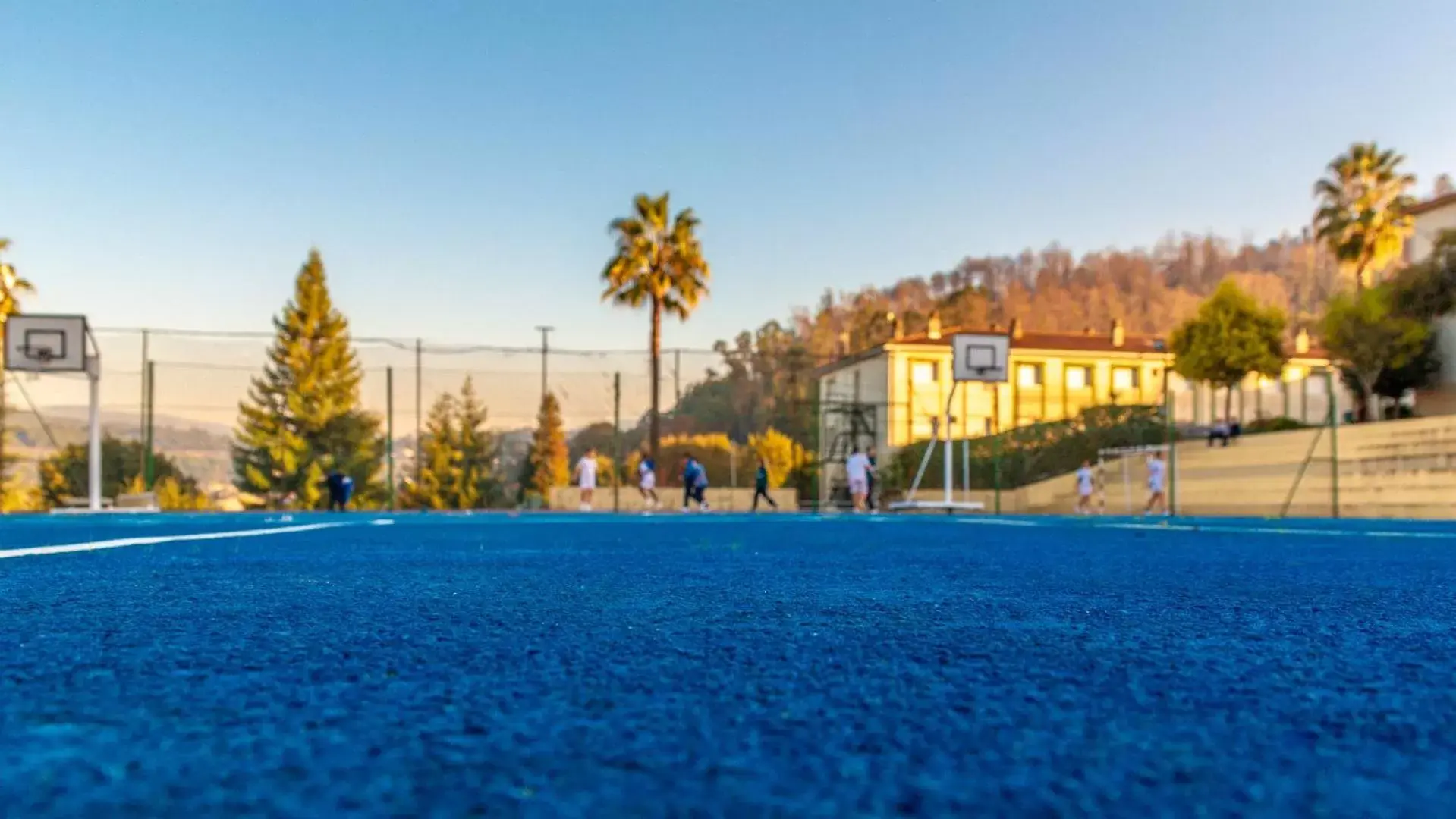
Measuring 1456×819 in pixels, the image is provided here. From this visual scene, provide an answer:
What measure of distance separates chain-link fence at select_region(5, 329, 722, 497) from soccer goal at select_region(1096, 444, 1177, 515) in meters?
10.3

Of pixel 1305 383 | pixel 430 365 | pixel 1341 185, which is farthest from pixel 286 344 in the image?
pixel 1341 185

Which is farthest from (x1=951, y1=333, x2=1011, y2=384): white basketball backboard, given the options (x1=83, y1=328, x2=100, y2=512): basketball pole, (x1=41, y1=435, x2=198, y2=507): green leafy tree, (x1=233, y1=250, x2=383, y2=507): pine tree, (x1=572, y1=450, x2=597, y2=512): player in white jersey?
(x1=233, y1=250, x2=383, y2=507): pine tree

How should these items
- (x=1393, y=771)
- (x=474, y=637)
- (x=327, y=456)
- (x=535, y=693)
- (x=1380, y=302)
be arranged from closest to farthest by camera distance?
(x=1393, y=771) → (x=535, y=693) → (x=474, y=637) → (x=1380, y=302) → (x=327, y=456)

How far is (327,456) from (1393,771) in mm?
42280

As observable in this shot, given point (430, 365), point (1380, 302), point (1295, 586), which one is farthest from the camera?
point (1380, 302)

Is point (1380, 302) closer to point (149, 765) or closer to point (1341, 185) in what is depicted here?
point (1341, 185)

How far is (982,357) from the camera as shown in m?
21.9

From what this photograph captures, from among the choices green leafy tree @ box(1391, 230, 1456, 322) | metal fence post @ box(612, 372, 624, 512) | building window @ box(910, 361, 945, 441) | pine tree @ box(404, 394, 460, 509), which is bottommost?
pine tree @ box(404, 394, 460, 509)

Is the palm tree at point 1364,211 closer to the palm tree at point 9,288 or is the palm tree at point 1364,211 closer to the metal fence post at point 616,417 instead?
the metal fence post at point 616,417

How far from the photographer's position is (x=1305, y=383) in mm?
36844

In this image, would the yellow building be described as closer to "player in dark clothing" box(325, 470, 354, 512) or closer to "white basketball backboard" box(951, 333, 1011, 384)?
"white basketball backboard" box(951, 333, 1011, 384)

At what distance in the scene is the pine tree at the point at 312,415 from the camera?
126 ft

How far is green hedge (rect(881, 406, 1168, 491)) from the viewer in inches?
1233

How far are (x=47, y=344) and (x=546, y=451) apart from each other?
20.2m
